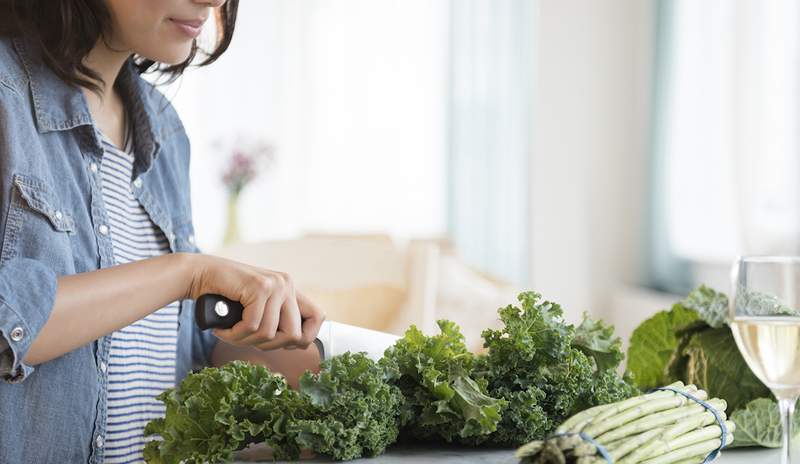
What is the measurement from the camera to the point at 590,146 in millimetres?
4895

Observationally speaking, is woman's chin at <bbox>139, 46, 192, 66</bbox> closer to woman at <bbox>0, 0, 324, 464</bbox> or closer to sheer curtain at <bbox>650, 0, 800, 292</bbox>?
woman at <bbox>0, 0, 324, 464</bbox>

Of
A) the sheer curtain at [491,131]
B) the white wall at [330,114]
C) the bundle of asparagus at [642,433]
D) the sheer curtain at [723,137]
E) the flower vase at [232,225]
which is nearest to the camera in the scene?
the bundle of asparagus at [642,433]

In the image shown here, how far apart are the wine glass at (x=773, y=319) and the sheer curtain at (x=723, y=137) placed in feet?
8.87

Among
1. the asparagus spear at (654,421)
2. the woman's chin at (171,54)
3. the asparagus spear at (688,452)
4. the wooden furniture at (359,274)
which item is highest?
the woman's chin at (171,54)

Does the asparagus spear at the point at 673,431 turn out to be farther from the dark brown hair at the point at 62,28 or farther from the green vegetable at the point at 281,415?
the dark brown hair at the point at 62,28

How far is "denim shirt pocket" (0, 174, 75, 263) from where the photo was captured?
1190 mm

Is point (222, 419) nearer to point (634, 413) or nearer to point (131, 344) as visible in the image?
point (634, 413)

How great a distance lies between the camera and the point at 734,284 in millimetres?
921

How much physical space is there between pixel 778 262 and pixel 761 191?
285 cm

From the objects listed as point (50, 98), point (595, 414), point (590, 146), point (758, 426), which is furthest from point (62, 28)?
point (590, 146)

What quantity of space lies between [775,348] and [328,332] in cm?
49

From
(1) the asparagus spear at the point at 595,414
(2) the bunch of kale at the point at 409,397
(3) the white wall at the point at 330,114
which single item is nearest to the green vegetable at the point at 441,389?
(2) the bunch of kale at the point at 409,397

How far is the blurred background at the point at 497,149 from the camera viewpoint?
11.5 feet

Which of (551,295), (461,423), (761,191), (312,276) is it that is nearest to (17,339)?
(461,423)
